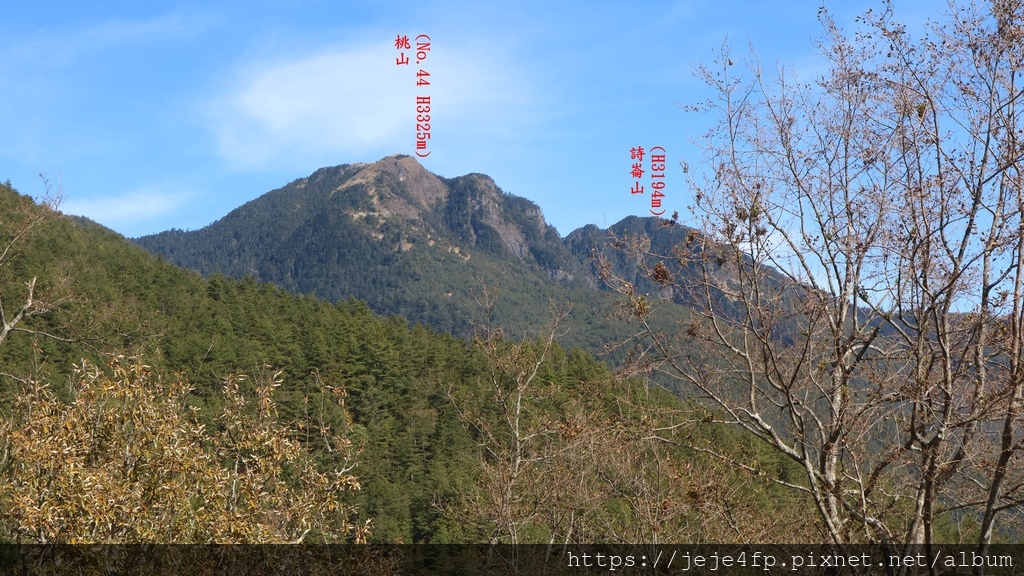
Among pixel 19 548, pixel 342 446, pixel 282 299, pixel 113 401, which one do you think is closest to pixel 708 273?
pixel 342 446

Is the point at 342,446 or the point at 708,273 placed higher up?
the point at 708,273

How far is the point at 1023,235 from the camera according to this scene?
6641mm

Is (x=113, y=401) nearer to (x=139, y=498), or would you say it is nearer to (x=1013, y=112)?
(x=139, y=498)

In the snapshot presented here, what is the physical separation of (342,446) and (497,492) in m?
13.4

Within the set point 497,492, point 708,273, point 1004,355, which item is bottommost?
point 497,492

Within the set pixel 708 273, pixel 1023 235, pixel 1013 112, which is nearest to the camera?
pixel 1023 235

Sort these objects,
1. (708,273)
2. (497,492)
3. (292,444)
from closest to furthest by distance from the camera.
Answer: (708,273) < (292,444) < (497,492)

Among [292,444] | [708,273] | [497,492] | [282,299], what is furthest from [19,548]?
[282,299]

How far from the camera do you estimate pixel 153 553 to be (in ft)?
23.8

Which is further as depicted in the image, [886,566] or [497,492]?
[497,492]

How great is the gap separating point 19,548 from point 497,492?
14710 mm

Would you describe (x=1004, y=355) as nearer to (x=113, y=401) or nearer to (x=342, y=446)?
(x=342, y=446)

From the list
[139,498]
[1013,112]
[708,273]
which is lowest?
[139,498]

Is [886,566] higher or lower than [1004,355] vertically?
lower
